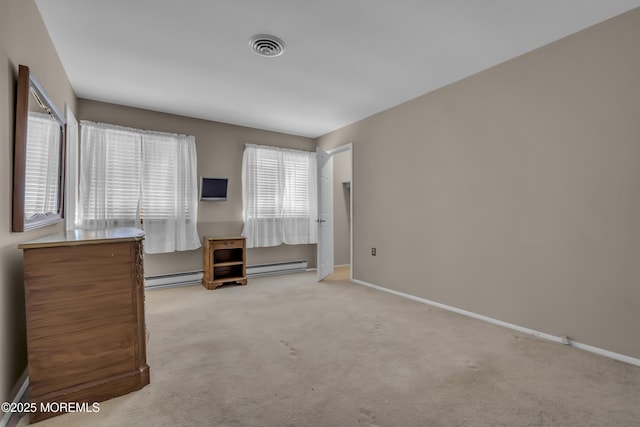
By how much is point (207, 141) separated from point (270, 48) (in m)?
2.44

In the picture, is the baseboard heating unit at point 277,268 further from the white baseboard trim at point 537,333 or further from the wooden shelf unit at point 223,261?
the white baseboard trim at point 537,333

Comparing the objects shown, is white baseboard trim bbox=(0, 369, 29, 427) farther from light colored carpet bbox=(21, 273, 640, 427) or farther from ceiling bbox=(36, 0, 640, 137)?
ceiling bbox=(36, 0, 640, 137)

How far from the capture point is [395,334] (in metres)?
2.76

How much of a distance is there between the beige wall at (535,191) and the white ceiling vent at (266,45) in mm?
1930

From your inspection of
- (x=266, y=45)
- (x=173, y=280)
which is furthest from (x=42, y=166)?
(x=173, y=280)

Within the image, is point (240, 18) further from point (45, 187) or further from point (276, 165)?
point (276, 165)

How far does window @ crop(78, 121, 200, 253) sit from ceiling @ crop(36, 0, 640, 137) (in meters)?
0.53

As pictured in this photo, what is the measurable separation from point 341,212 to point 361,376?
436 centimetres

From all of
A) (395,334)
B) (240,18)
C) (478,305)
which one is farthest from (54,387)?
(478,305)

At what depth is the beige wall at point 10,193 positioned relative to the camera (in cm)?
161

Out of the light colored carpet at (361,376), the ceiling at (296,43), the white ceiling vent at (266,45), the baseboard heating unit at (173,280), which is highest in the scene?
the ceiling at (296,43)

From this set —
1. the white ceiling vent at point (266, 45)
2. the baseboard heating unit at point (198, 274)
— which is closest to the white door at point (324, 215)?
the baseboard heating unit at point (198, 274)

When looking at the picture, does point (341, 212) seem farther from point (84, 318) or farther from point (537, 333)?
point (84, 318)

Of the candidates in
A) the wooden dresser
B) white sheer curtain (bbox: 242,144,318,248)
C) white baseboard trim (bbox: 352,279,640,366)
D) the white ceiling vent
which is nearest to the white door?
white sheer curtain (bbox: 242,144,318,248)
